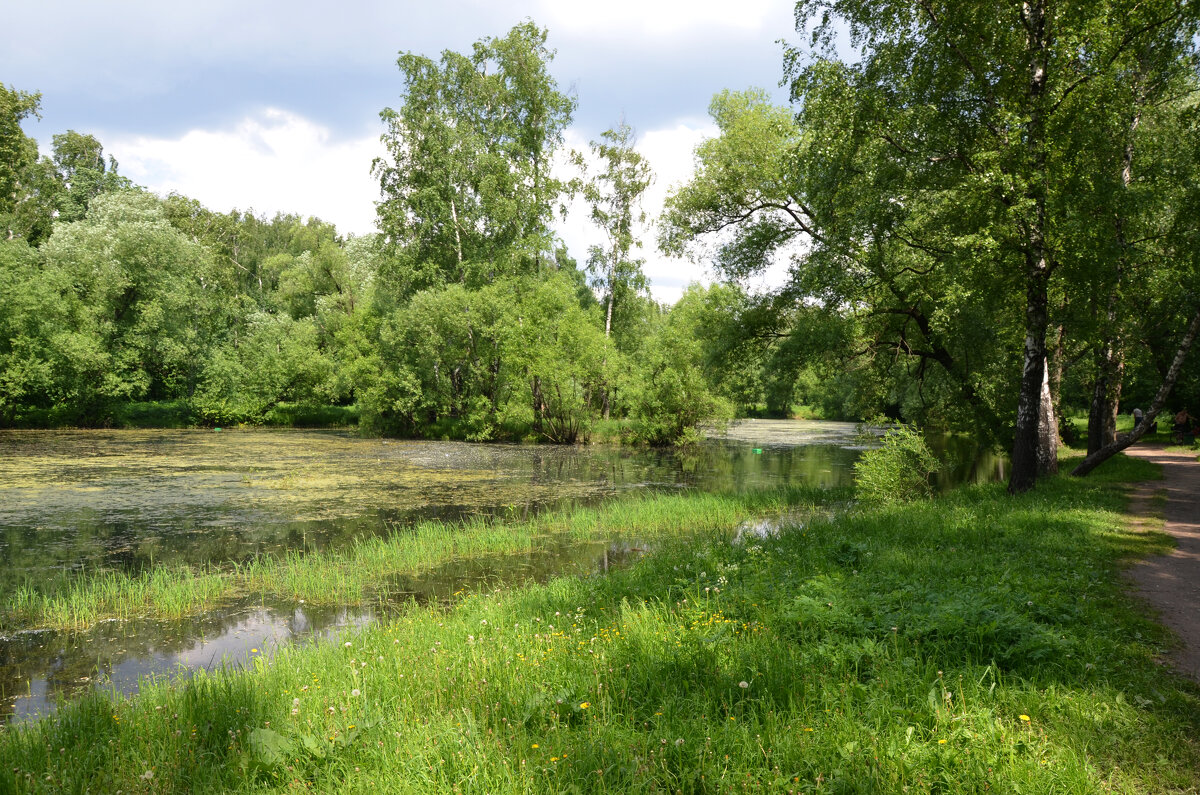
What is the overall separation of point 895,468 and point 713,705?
13.1 m

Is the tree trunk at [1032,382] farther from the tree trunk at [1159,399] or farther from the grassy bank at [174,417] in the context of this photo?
the grassy bank at [174,417]

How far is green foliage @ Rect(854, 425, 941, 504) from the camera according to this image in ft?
52.3

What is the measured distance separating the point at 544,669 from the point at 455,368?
128 feet

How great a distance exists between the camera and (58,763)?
178 inches

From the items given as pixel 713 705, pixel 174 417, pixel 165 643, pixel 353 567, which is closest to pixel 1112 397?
pixel 713 705

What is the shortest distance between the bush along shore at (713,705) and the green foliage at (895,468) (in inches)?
326

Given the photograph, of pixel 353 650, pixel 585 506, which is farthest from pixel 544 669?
pixel 585 506

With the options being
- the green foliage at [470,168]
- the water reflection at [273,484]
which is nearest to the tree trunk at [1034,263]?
the water reflection at [273,484]

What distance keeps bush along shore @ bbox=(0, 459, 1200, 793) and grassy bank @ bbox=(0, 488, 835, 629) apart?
13.6 feet

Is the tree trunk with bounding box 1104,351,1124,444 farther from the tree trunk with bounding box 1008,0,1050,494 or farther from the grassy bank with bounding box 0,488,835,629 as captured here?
the grassy bank with bounding box 0,488,835,629

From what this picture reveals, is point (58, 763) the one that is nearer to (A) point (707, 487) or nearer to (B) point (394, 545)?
(B) point (394, 545)

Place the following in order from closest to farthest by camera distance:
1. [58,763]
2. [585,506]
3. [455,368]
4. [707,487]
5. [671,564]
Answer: [58,763]
[671,564]
[585,506]
[707,487]
[455,368]

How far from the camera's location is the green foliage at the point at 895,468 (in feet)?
52.3

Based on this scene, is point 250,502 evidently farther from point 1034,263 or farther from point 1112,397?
point 1112,397
